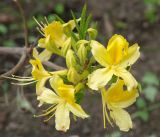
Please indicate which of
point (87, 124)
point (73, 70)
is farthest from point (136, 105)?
point (73, 70)

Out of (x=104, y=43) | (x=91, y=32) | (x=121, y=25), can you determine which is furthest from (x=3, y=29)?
(x=91, y=32)

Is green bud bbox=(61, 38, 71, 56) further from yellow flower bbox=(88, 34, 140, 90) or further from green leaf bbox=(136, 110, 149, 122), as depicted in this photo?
green leaf bbox=(136, 110, 149, 122)

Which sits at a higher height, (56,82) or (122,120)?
(56,82)

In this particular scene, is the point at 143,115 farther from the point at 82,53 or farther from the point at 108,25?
the point at 82,53

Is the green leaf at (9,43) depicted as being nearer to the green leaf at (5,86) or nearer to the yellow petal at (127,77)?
the green leaf at (5,86)

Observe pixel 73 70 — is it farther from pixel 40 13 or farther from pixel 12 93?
pixel 40 13

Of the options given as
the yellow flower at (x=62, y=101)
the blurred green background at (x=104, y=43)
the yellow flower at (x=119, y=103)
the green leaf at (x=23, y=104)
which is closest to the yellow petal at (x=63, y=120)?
the yellow flower at (x=62, y=101)

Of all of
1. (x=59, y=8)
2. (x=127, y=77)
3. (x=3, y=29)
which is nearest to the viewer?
(x=127, y=77)
